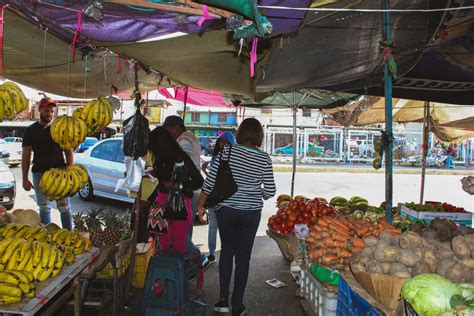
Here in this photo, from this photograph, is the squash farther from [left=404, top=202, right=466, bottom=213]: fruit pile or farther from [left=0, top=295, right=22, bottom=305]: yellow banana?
[left=404, top=202, right=466, bottom=213]: fruit pile

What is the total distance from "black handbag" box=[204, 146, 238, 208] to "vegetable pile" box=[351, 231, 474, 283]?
1.49 m

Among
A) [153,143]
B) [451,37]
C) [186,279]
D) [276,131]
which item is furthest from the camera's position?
[276,131]

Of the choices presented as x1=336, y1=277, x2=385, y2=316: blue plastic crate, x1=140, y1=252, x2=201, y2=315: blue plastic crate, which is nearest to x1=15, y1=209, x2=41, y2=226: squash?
x1=140, y1=252, x2=201, y2=315: blue plastic crate

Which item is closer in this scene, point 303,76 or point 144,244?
point 144,244

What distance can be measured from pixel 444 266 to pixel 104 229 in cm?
347

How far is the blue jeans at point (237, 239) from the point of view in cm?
385

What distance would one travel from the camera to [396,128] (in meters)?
34.2

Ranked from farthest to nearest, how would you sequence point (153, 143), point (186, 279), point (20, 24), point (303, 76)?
point (303, 76)
point (153, 143)
point (20, 24)
point (186, 279)

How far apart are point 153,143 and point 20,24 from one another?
187 cm

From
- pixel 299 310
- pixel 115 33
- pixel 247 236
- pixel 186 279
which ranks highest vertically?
pixel 115 33

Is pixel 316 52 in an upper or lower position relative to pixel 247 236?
upper

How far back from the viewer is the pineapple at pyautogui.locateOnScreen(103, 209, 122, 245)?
13.7 feet

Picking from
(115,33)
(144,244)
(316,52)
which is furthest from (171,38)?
(144,244)

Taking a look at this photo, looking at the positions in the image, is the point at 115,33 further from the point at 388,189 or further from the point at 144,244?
the point at 388,189
